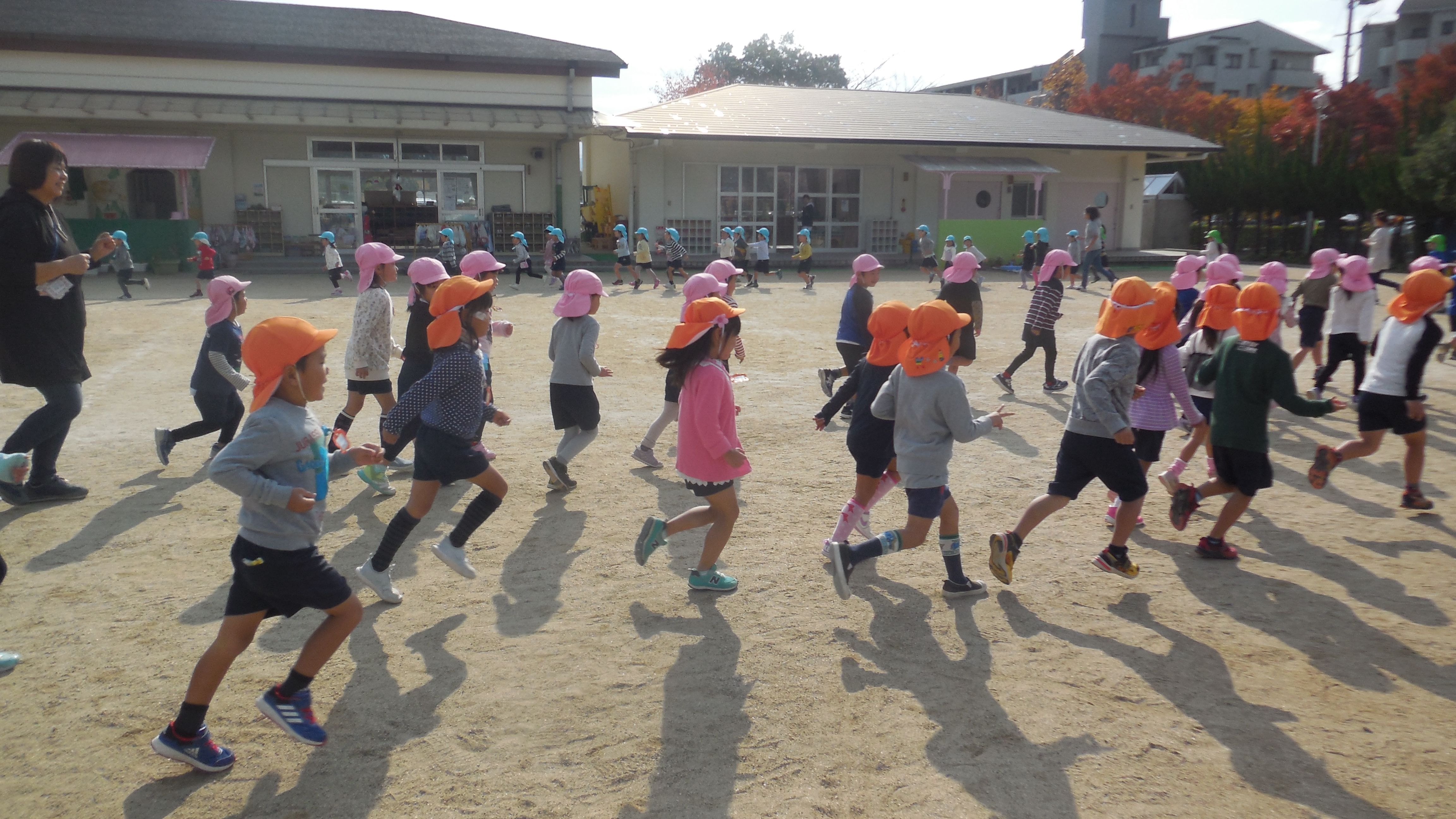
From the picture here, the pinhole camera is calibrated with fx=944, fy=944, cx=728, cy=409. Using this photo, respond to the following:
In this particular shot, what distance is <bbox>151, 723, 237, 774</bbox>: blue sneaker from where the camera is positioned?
3127mm

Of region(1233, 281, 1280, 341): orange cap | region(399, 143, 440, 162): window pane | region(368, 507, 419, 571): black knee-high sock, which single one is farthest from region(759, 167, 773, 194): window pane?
region(368, 507, 419, 571): black knee-high sock

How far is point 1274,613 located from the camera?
180 inches

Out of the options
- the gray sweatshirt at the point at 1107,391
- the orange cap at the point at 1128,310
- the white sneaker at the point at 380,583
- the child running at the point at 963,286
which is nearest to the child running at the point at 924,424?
the gray sweatshirt at the point at 1107,391

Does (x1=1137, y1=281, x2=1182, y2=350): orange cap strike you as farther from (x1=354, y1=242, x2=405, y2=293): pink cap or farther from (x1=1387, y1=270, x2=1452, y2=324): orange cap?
(x1=354, y1=242, x2=405, y2=293): pink cap

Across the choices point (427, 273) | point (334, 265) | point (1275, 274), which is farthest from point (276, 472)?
point (334, 265)

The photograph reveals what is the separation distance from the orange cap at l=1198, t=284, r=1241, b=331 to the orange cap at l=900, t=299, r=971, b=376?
8.10 feet

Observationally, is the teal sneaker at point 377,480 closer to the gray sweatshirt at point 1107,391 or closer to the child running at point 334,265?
the gray sweatshirt at point 1107,391

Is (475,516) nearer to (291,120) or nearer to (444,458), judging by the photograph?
(444,458)

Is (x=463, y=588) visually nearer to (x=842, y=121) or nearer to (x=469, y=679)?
(x=469, y=679)

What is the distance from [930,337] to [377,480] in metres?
3.84

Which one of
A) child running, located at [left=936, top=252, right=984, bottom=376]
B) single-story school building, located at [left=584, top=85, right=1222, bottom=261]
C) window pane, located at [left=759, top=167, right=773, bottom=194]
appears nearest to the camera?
child running, located at [left=936, top=252, right=984, bottom=376]

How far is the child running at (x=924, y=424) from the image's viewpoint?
4359 mm

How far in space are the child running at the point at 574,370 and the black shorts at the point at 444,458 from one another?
167 centimetres

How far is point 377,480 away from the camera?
625cm
